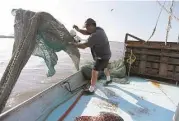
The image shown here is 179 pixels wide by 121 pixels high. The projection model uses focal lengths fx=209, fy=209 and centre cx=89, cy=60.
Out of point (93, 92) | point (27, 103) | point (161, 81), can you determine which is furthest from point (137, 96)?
point (27, 103)

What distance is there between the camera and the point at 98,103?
4816mm

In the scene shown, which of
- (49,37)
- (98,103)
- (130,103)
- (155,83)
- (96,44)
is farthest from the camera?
(155,83)

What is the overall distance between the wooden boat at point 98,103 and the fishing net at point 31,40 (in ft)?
1.66

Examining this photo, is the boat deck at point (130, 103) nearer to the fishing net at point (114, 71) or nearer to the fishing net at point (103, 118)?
the fishing net at point (103, 118)

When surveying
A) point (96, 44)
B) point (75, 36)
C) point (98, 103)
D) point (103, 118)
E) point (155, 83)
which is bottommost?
point (155, 83)

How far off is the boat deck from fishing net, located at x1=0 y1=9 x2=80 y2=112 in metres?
1.04

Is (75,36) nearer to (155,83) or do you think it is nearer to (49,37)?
(49,37)

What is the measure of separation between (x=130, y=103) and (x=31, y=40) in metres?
2.73

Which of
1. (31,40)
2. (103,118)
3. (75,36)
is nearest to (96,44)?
(75,36)

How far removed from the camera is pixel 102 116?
3781 mm

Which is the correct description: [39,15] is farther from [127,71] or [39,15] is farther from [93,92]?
[127,71]

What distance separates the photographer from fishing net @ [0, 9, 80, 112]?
11.5ft

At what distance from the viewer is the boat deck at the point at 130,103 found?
13.9 ft

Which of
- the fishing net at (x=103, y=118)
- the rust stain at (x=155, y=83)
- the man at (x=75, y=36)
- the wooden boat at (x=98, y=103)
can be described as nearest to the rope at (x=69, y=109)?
the wooden boat at (x=98, y=103)
